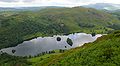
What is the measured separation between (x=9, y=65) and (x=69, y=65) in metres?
114

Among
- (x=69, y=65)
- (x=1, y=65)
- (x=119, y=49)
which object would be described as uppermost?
(x=119, y=49)

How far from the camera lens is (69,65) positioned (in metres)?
75.2

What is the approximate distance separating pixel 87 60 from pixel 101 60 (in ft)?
17.6

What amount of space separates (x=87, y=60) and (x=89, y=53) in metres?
6.11

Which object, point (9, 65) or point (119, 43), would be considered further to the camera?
point (9, 65)

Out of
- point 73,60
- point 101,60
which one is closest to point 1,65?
point 73,60

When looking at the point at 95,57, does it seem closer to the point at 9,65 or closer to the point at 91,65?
the point at 91,65

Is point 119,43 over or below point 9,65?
over

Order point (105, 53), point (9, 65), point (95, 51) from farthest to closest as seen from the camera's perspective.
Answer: point (9, 65) < point (95, 51) < point (105, 53)

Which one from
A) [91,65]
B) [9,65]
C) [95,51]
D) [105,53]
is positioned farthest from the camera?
[9,65]

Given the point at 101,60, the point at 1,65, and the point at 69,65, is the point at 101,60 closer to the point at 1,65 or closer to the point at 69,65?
the point at 69,65

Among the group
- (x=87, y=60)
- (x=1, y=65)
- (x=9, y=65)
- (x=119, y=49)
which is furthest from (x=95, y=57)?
(x=1, y=65)

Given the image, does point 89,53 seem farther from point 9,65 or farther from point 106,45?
point 9,65

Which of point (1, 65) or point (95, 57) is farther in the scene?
point (1, 65)
